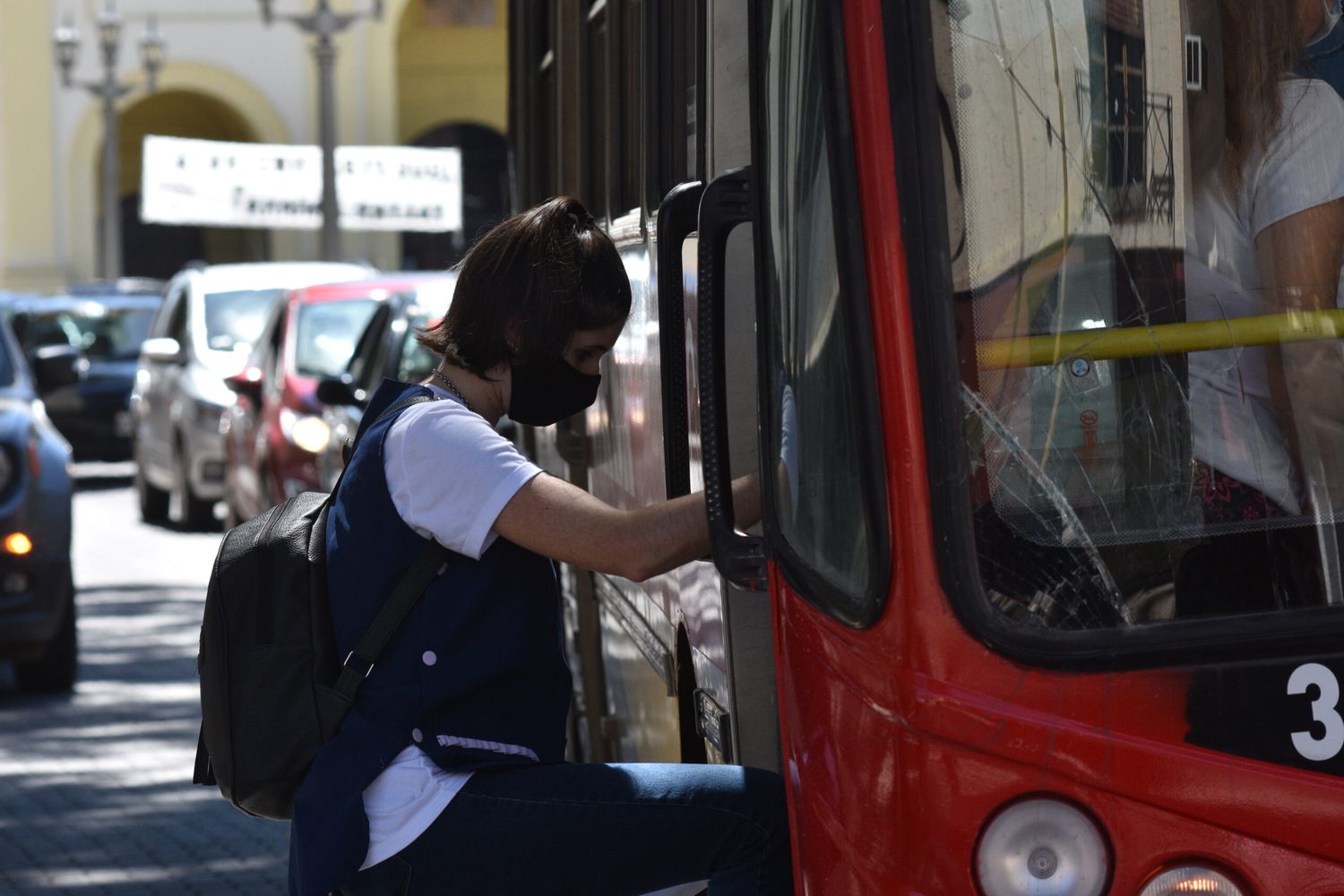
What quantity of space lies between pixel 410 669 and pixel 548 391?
47cm

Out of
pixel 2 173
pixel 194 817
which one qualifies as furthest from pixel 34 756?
pixel 2 173

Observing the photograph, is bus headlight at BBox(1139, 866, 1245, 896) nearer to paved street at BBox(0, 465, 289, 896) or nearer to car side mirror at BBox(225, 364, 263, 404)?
paved street at BBox(0, 465, 289, 896)

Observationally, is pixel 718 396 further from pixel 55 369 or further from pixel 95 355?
pixel 95 355

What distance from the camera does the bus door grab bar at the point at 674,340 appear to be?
122 inches

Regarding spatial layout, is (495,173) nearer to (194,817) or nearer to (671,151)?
(194,817)

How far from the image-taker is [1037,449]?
2684 mm

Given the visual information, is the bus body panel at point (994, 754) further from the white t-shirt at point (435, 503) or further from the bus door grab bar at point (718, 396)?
the white t-shirt at point (435, 503)

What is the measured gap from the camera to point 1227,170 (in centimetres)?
279

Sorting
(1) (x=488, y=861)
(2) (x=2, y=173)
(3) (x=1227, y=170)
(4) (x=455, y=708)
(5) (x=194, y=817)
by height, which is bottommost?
(5) (x=194, y=817)

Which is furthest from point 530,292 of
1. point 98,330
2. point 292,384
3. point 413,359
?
point 98,330

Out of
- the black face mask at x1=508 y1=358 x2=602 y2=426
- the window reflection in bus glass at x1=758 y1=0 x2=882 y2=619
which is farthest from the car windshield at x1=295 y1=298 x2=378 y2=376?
the window reflection in bus glass at x1=758 y1=0 x2=882 y2=619

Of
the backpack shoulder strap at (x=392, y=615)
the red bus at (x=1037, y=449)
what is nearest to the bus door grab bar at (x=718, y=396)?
the red bus at (x=1037, y=449)

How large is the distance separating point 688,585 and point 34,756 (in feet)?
17.7

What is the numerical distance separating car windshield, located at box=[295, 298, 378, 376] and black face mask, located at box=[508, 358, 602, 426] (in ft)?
33.4
